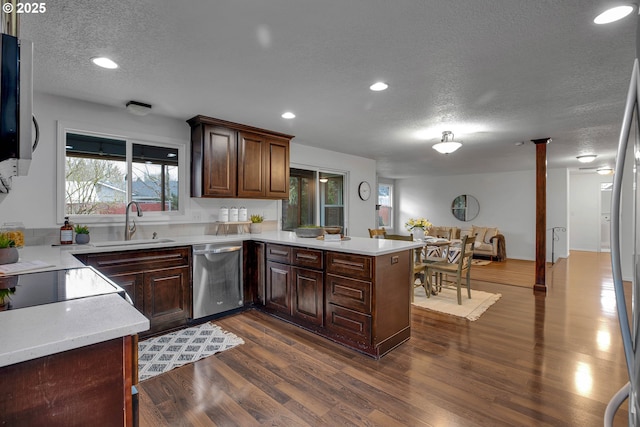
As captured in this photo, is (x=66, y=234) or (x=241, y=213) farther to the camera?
(x=241, y=213)

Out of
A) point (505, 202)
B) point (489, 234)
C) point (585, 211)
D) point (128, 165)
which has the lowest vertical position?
point (489, 234)

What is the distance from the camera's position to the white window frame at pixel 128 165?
310 cm

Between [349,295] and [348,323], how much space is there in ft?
0.85

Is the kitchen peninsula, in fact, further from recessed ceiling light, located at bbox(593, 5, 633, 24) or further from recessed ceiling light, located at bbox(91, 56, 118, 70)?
recessed ceiling light, located at bbox(593, 5, 633, 24)

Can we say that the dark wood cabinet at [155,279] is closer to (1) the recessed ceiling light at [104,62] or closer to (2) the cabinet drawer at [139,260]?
(2) the cabinet drawer at [139,260]

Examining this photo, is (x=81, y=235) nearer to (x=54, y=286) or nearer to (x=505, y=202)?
(x=54, y=286)

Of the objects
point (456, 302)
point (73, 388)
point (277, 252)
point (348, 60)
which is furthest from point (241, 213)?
point (73, 388)

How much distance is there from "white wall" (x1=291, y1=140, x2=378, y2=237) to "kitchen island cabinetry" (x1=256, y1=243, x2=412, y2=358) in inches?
92.2

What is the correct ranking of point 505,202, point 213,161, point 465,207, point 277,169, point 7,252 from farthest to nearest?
1. point 465,207
2. point 505,202
3. point 277,169
4. point 213,161
5. point 7,252

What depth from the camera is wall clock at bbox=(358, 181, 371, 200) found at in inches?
258

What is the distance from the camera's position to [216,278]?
3.53 m

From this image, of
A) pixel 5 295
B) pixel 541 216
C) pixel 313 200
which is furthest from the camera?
pixel 313 200

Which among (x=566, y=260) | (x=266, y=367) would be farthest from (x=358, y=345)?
(x=566, y=260)

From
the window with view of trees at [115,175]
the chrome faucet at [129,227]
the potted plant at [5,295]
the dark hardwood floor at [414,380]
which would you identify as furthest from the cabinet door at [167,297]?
the potted plant at [5,295]
